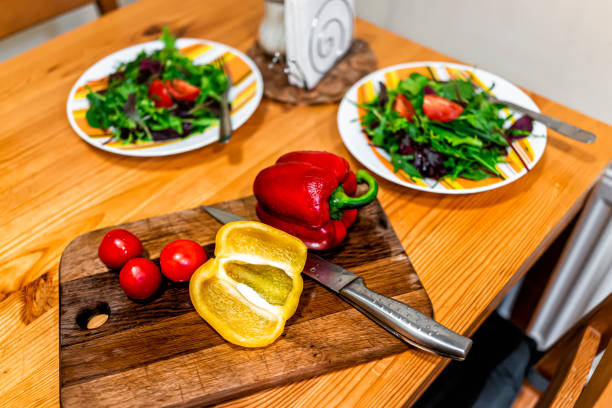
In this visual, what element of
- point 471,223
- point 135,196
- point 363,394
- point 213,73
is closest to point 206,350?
point 363,394

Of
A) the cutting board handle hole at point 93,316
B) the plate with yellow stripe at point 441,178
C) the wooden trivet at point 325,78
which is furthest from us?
the wooden trivet at point 325,78

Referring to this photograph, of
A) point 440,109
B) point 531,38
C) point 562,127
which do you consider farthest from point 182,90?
point 531,38

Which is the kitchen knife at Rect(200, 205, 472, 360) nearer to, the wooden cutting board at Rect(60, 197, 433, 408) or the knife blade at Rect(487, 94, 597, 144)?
the wooden cutting board at Rect(60, 197, 433, 408)

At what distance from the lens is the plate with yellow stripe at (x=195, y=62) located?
101cm

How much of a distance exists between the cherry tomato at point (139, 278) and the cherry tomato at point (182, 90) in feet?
1.51

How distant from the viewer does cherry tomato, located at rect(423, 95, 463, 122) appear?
99cm

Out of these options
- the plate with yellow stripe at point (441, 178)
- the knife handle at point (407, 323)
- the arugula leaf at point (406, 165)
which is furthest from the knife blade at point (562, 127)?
the knife handle at point (407, 323)

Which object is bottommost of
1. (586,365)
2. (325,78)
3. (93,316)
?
(586,365)

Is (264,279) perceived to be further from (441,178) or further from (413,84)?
(413,84)

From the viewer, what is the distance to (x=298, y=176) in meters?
0.80

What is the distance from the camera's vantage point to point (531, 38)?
4.41ft

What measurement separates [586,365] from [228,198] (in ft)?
2.46

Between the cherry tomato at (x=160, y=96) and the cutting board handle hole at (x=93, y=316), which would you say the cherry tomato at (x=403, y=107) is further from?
the cutting board handle hole at (x=93, y=316)

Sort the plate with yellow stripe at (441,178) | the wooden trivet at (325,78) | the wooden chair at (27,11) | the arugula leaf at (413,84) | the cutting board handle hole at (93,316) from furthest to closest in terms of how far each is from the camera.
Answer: the wooden chair at (27,11) → the wooden trivet at (325,78) → the arugula leaf at (413,84) → the plate with yellow stripe at (441,178) → the cutting board handle hole at (93,316)
